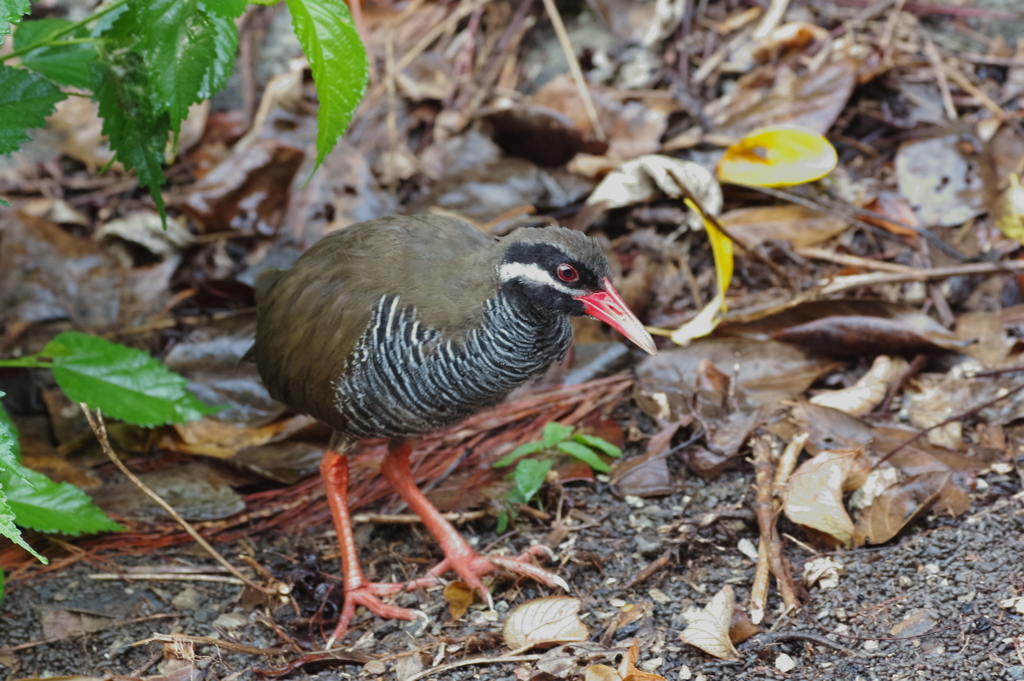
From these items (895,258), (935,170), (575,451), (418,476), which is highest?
(935,170)

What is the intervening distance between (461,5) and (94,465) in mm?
3727

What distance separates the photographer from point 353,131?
5.95m

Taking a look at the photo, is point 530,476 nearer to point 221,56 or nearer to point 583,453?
point 583,453

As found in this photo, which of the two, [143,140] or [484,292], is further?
[484,292]

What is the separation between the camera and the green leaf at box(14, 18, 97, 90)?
313cm

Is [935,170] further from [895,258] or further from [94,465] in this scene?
[94,465]

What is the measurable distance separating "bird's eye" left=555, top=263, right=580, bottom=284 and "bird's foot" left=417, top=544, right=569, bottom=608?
103cm

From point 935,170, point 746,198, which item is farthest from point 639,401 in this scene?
point 935,170

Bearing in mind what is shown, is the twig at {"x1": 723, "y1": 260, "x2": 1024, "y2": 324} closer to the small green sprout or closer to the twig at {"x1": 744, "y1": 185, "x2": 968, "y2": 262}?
the twig at {"x1": 744, "y1": 185, "x2": 968, "y2": 262}

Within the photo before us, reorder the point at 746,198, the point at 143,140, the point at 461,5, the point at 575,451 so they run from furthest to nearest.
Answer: the point at 461,5
the point at 746,198
the point at 575,451
the point at 143,140

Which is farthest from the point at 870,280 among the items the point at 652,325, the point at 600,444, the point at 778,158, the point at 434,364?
the point at 434,364

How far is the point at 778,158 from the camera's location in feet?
15.6

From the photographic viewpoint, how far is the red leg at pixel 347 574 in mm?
3562

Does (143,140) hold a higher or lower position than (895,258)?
higher
